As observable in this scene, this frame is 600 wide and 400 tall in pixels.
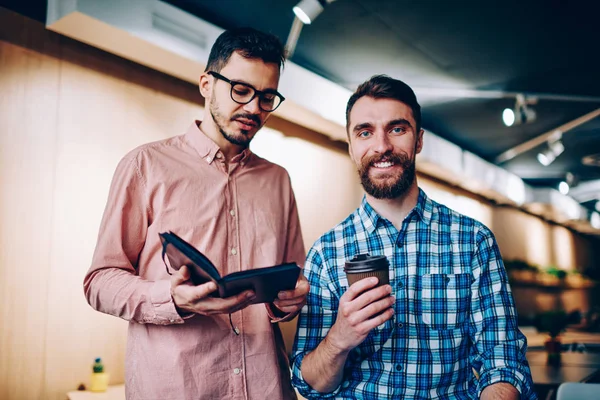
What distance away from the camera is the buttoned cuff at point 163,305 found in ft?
4.53

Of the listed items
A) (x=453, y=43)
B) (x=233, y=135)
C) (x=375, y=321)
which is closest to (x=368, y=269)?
(x=375, y=321)

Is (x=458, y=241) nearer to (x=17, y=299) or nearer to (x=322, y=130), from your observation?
(x=17, y=299)

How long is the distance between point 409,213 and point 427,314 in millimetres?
316

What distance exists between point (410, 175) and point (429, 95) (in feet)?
14.3

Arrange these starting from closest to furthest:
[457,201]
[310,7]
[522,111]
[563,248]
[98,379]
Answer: [310,7] < [98,379] < [522,111] < [457,201] < [563,248]

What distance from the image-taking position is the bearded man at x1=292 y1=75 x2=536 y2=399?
1.49 meters

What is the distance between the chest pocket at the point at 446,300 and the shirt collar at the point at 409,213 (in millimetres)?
194

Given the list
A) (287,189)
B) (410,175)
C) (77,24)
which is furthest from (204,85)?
(77,24)

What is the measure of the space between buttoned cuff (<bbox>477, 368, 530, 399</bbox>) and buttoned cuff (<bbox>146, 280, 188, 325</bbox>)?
816 mm

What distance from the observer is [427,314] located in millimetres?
1585

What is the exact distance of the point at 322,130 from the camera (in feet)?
18.4

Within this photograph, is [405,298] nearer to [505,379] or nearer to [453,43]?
[505,379]

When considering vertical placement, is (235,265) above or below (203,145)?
below

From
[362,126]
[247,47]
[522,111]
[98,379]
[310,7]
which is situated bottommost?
[98,379]
